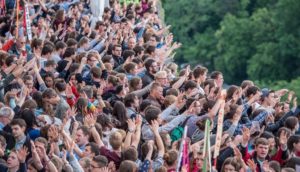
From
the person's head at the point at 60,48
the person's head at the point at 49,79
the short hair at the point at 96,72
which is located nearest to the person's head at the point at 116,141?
the person's head at the point at 49,79

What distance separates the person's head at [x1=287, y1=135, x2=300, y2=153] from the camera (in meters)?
16.6

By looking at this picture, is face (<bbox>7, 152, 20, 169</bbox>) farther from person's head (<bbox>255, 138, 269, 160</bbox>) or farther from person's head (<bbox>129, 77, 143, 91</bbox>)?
person's head (<bbox>129, 77, 143, 91</bbox>)

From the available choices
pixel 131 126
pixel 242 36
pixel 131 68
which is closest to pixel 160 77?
pixel 131 68

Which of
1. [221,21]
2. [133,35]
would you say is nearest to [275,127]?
[133,35]

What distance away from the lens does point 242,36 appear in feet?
299

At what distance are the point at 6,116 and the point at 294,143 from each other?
393cm

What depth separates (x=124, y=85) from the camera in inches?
736

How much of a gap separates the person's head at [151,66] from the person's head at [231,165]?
18.8 feet

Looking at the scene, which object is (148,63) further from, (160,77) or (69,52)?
(160,77)

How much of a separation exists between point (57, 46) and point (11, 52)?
31.0 inches

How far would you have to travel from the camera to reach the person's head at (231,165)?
570 inches

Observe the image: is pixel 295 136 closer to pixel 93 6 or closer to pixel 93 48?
pixel 93 48

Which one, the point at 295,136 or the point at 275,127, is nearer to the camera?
the point at 295,136

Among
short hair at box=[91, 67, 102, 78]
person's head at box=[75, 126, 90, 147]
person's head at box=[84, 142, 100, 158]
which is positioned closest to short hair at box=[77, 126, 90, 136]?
person's head at box=[75, 126, 90, 147]
